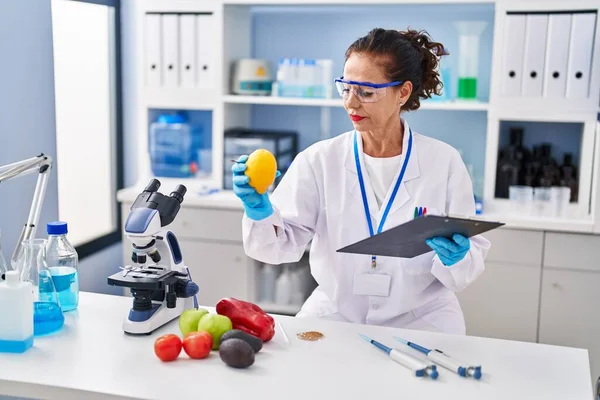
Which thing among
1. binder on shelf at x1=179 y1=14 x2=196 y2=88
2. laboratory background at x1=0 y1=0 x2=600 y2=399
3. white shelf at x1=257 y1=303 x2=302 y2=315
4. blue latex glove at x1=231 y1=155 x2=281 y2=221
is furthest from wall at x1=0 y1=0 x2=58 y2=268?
blue latex glove at x1=231 y1=155 x2=281 y2=221

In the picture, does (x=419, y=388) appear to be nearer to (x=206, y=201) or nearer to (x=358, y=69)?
(x=358, y=69)

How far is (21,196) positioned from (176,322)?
4.58 ft

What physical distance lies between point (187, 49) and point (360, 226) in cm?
158

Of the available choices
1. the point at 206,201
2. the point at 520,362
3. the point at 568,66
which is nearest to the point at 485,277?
the point at 568,66

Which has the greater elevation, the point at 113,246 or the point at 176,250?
the point at 176,250

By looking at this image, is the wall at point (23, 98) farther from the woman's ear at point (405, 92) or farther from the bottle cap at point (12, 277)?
the woman's ear at point (405, 92)

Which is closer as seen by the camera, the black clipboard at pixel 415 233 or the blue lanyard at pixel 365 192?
the black clipboard at pixel 415 233

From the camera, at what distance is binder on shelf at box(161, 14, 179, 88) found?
3236 millimetres

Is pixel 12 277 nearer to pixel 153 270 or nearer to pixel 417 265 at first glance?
pixel 153 270

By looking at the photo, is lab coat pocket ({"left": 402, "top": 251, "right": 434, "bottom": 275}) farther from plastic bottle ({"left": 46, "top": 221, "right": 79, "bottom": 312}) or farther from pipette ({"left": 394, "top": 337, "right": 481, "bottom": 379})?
plastic bottle ({"left": 46, "top": 221, "right": 79, "bottom": 312})

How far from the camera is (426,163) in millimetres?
2090

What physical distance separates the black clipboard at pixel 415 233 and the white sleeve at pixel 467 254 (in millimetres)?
208

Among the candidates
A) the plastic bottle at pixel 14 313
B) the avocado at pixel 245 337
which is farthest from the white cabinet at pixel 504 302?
the plastic bottle at pixel 14 313

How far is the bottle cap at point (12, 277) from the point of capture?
1.50 metres
